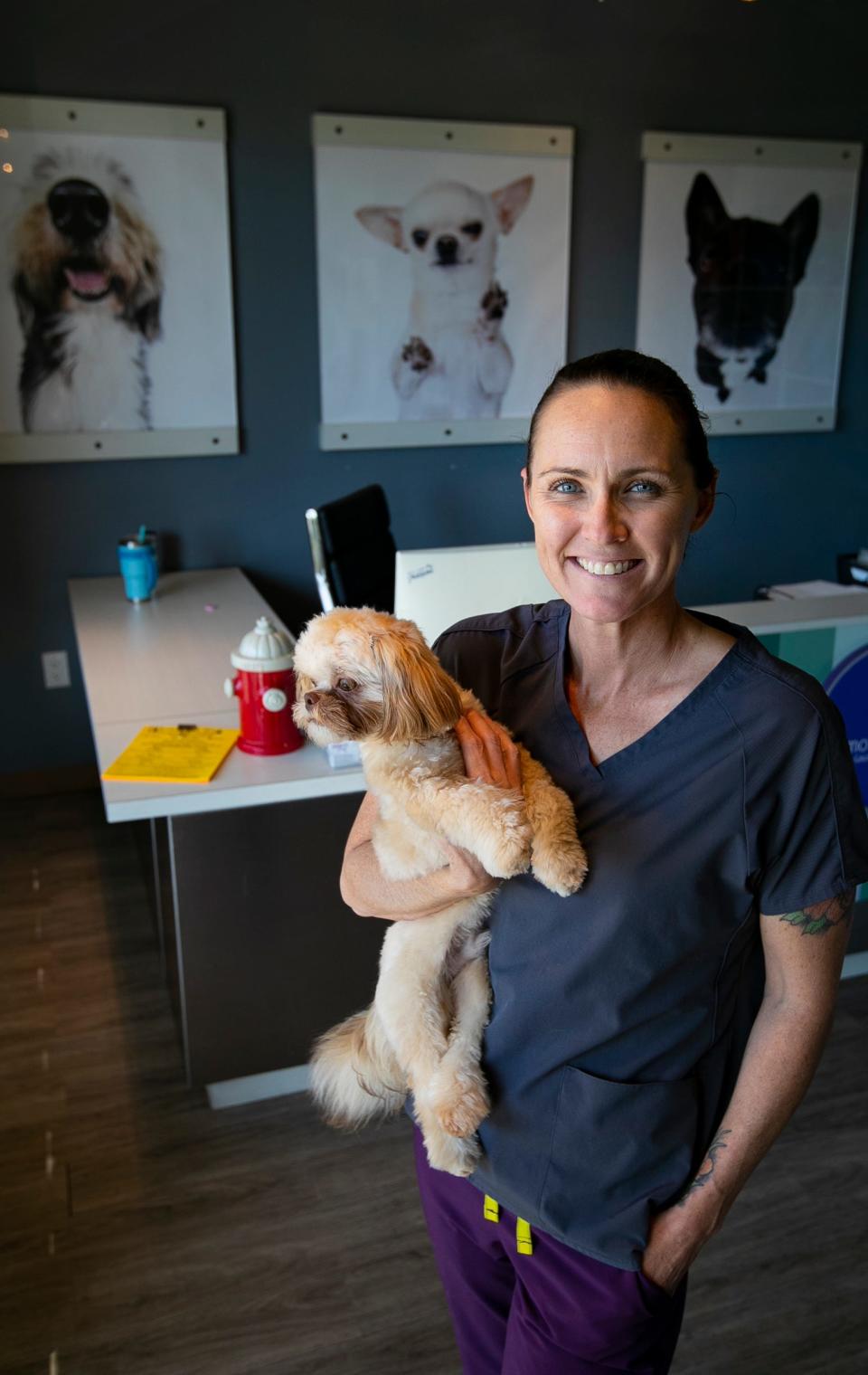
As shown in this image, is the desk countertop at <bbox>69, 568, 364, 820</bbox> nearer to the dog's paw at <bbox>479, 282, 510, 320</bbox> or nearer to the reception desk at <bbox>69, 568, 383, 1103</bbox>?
the reception desk at <bbox>69, 568, 383, 1103</bbox>

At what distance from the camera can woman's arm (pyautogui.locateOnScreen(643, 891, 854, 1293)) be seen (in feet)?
3.83

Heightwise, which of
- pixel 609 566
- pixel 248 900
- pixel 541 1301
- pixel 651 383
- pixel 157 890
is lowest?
pixel 157 890

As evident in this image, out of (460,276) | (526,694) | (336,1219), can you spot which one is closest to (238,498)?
(460,276)

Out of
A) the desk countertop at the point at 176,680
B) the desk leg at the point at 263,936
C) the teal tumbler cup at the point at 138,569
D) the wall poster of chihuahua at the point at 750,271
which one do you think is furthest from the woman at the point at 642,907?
the wall poster of chihuahua at the point at 750,271

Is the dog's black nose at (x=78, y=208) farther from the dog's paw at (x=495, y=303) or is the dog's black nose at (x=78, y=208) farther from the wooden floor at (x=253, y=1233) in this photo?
the wooden floor at (x=253, y=1233)

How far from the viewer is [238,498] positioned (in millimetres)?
4270

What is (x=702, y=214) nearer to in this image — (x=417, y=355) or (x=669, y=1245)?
(x=417, y=355)

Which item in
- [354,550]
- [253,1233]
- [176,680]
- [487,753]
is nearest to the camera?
[487,753]

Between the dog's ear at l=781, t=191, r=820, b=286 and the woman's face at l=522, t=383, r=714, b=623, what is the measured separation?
13.9ft

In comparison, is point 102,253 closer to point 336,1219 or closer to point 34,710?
point 34,710

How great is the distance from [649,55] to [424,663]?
4.13m

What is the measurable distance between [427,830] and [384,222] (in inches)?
137

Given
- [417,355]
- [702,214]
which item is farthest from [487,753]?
[702,214]

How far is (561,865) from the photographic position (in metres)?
1.13
